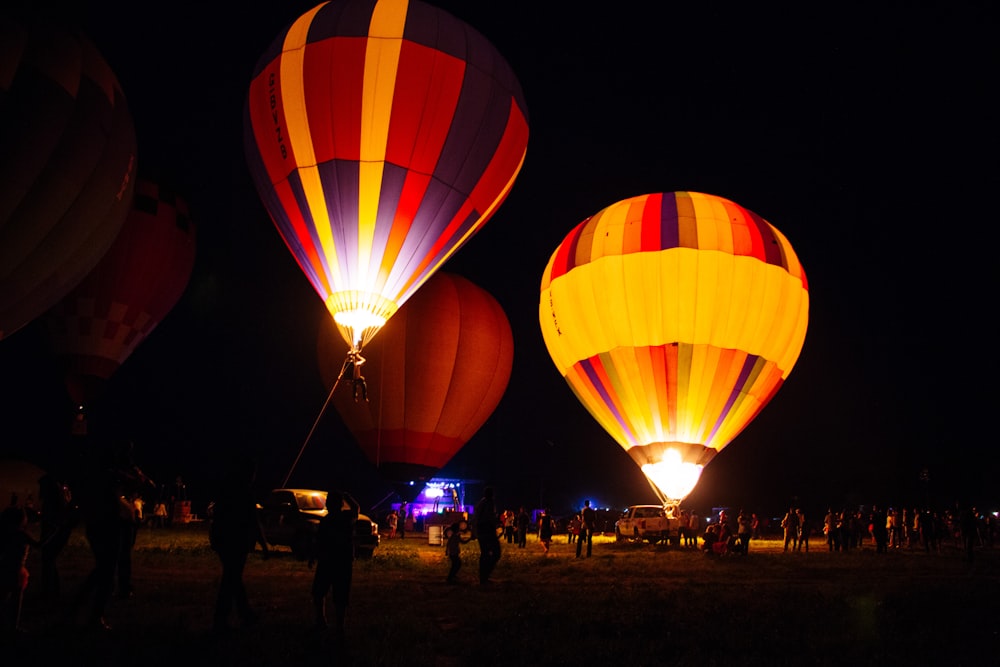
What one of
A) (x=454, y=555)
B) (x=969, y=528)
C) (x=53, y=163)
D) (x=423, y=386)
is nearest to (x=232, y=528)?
(x=454, y=555)

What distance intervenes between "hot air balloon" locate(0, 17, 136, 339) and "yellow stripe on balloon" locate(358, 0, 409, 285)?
5.07m

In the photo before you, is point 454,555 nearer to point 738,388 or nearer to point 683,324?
point 683,324

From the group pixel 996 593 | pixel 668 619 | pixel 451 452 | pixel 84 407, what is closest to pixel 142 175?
pixel 84 407

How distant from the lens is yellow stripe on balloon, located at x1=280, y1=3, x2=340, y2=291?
16328 millimetres

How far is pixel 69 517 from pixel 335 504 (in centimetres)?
219

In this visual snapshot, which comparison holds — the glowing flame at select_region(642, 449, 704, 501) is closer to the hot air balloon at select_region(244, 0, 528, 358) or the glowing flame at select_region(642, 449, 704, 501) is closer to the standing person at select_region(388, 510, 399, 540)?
the hot air balloon at select_region(244, 0, 528, 358)

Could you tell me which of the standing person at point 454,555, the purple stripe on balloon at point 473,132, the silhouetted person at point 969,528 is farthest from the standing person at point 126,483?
the silhouetted person at point 969,528

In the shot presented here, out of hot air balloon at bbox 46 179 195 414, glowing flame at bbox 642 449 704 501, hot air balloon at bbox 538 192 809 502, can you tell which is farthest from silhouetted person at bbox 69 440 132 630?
glowing flame at bbox 642 449 704 501

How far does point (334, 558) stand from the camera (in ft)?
22.4

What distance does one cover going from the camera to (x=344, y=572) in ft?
22.4

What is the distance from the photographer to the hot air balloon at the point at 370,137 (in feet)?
53.1

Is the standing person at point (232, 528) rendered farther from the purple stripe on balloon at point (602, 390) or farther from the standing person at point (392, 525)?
the standing person at point (392, 525)

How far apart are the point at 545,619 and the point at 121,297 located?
1687 centimetres

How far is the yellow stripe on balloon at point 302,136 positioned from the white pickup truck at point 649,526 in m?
11.5
